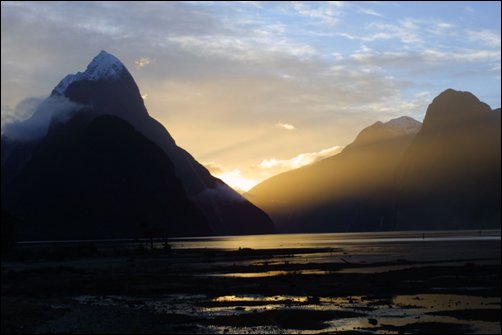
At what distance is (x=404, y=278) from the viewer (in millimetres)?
59531

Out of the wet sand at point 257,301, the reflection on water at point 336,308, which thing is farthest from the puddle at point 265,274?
the reflection on water at point 336,308

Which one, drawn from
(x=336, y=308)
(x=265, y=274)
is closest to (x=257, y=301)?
(x=336, y=308)

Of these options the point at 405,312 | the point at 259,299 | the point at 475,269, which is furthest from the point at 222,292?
the point at 475,269

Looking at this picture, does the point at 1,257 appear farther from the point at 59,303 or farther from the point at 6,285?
the point at 59,303

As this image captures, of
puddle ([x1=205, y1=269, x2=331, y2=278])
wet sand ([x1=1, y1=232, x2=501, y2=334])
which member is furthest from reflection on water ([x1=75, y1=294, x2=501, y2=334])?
puddle ([x1=205, y1=269, x2=331, y2=278])

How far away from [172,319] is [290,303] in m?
10.7

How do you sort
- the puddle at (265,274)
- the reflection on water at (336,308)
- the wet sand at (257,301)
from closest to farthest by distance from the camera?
the reflection on water at (336,308) → the wet sand at (257,301) → the puddle at (265,274)

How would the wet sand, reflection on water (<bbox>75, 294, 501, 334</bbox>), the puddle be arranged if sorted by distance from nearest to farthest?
reflection on water (<bbox>75, 294, 501, 334</bbox>), the wet sand, the puddle

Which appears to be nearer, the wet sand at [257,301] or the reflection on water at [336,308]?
the reflection on water at [336,308]

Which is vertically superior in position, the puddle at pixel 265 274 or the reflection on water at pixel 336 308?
the reflection on water at pixel 336 308

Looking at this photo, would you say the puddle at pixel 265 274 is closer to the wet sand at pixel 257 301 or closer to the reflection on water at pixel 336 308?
the wet sand at pixel 257 301

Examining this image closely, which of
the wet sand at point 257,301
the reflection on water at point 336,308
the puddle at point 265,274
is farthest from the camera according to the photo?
the puddle at point 265,274

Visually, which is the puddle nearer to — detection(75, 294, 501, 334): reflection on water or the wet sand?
the wet sand

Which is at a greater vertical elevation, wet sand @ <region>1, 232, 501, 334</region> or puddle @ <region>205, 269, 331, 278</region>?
wet sand @ <region>1, 232, 501, 334</region>
